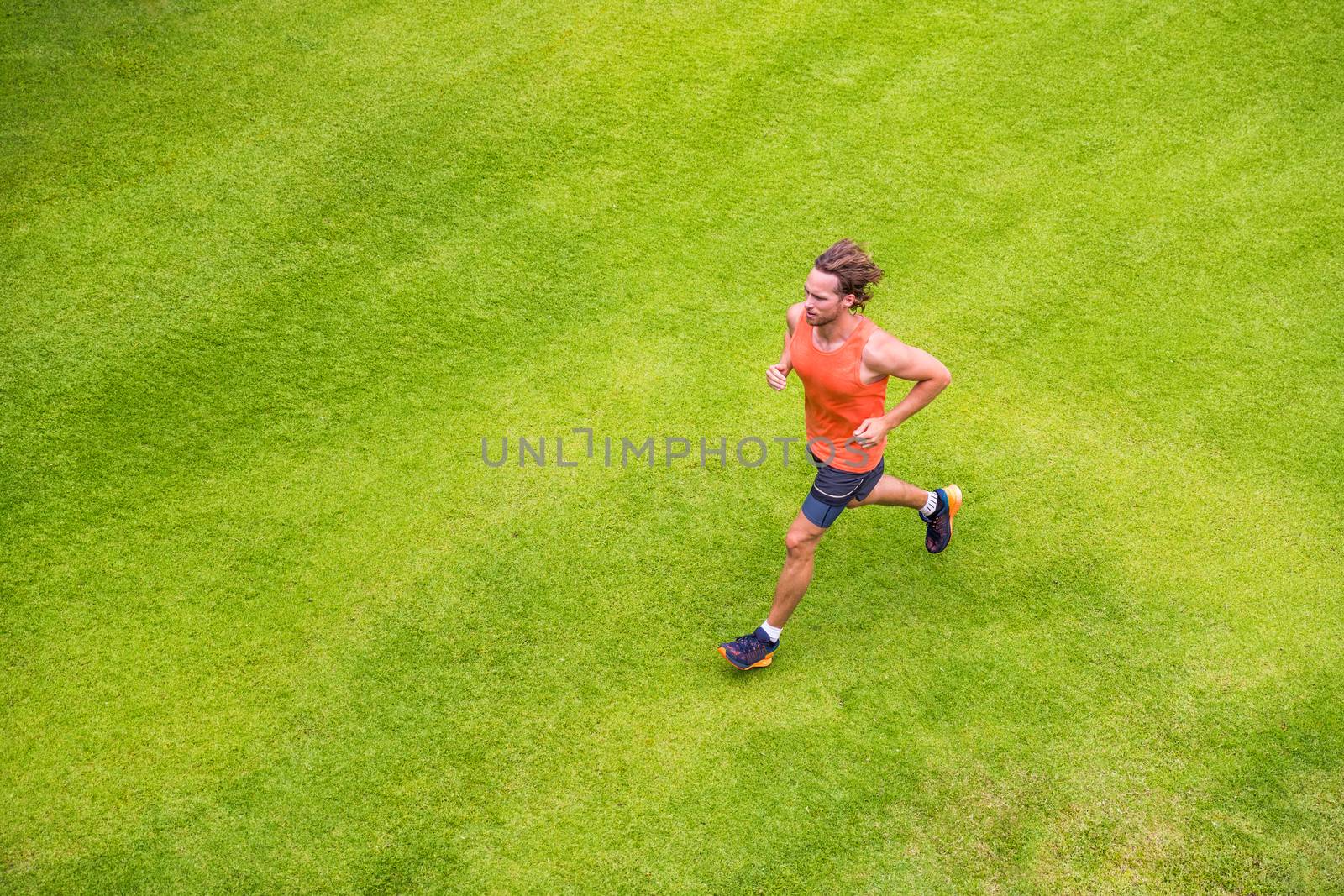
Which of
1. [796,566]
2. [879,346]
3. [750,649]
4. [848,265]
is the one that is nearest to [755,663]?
[750,649]

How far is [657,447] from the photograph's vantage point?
516 cm

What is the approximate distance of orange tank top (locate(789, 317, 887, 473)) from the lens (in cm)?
374

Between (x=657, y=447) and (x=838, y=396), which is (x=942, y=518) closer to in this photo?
(x=838, y=396)

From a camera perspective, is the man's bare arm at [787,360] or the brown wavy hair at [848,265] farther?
the man's bare arm at [787,360]

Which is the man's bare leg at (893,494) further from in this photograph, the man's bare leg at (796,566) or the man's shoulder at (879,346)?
the man's shoulder at (879,346)

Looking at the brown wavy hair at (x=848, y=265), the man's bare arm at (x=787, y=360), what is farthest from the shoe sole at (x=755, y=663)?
the brown wavy hair at (x=848, y=265)

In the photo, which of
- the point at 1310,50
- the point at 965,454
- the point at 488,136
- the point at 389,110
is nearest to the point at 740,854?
the point at 965,454

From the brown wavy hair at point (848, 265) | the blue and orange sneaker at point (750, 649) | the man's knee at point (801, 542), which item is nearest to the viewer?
the brown wavy hair at point (848, 265)

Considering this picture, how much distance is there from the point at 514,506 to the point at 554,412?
0.64 m

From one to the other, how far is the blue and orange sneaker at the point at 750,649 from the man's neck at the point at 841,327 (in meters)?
1.36

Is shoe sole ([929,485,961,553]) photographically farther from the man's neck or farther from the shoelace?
the man's neck

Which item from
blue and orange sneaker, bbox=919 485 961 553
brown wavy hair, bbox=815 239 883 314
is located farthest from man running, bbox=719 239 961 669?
blue and orange sneaker, bbox=919 485 961 553

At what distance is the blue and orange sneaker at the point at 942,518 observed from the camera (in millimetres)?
4609

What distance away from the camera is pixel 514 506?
16.1ft
